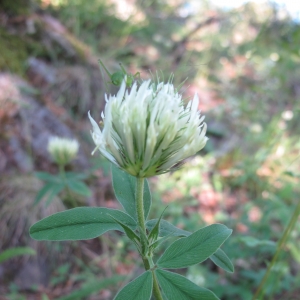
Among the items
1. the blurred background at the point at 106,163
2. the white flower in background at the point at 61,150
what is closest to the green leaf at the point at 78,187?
the blurred background at the point at 106,163

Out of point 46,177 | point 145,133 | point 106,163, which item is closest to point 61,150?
point 46,177

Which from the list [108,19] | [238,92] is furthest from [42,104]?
[238,92]

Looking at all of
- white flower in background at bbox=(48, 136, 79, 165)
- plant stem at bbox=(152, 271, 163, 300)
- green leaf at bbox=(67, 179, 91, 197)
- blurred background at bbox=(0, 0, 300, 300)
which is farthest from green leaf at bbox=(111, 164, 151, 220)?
white flower in background at bbox=(48, 136, 79, 165)

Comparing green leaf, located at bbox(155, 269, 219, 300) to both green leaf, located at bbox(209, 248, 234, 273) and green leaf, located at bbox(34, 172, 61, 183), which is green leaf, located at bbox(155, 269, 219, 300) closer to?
green leaf, located at bbox(209, 248, 234, 273)

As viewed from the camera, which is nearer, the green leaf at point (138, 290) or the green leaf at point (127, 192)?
the green leaf at point (138, 290)

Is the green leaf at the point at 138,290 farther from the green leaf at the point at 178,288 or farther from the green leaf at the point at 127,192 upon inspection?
the green leaf at the point at 127,192

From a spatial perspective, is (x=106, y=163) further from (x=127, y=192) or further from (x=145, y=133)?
(x=145, y=133)

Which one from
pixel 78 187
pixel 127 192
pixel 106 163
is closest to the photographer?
pixel 127 192

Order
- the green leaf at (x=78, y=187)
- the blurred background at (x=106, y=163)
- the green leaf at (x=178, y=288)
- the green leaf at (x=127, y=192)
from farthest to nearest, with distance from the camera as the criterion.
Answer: the blurred background at (x=106, y=163) → the green leaf at (x=78, y=187) → the green leaf at (x=127, y=192) → the green leaf at (x=178, y=288)
